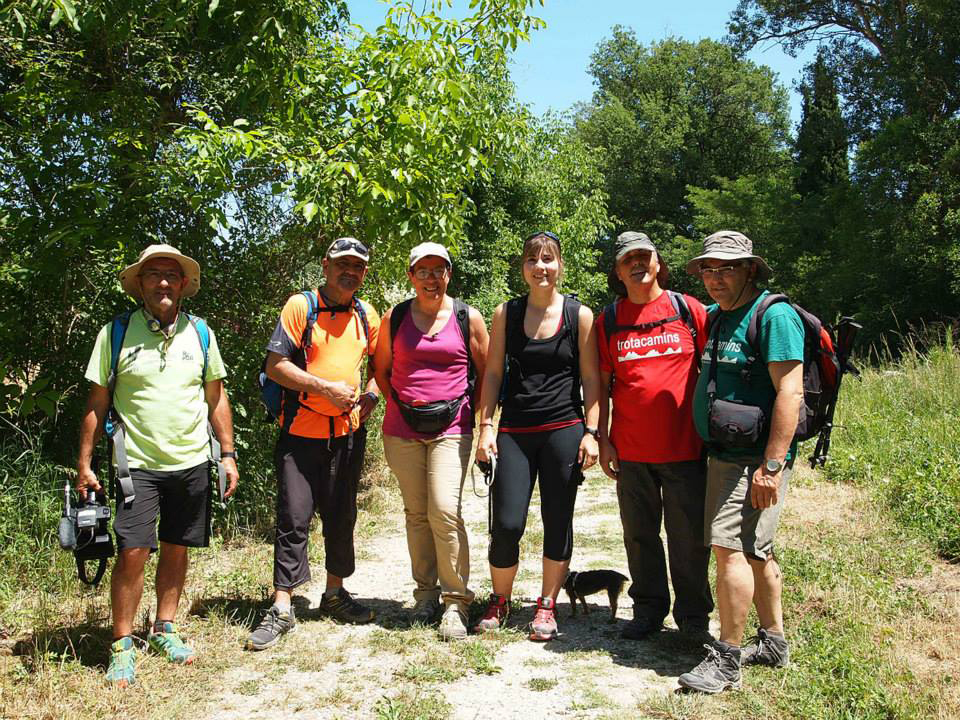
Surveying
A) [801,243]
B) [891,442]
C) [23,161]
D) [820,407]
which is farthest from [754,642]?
[801,243]

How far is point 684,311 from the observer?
4.05 meters

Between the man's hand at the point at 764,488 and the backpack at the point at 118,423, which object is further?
the backpack at the point at 118,423

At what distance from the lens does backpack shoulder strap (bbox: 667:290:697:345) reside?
403 cm

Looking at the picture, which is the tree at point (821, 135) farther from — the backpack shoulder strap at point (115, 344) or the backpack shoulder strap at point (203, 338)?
the backpack shoulder strap at point (115, 344)

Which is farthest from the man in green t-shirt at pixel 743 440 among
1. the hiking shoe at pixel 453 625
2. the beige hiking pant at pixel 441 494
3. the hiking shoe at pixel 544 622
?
the beige hiking pant at pixel 441 494

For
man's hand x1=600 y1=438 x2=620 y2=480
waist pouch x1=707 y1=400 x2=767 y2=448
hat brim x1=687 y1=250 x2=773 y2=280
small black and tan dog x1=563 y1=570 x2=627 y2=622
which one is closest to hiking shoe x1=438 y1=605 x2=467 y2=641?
small black and tan dog x1=563 y1=570 x2=627 y2=622

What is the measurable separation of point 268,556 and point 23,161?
308 cm

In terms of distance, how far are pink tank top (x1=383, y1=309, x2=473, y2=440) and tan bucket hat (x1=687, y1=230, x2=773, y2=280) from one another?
139cm

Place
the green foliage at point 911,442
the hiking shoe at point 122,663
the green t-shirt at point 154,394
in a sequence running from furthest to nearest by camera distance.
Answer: the green foliage at point 911,442 → the green t-shirt at point 154,394 → the hiking shoe at point 122,663

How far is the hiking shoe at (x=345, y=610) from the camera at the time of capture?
4574 mm

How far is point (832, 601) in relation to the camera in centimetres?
429

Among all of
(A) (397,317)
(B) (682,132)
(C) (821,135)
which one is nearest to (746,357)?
(A) (397,317)

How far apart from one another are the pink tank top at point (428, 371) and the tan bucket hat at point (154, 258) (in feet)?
3.58

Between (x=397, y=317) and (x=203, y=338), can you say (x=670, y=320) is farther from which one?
(x=203, y=338)
